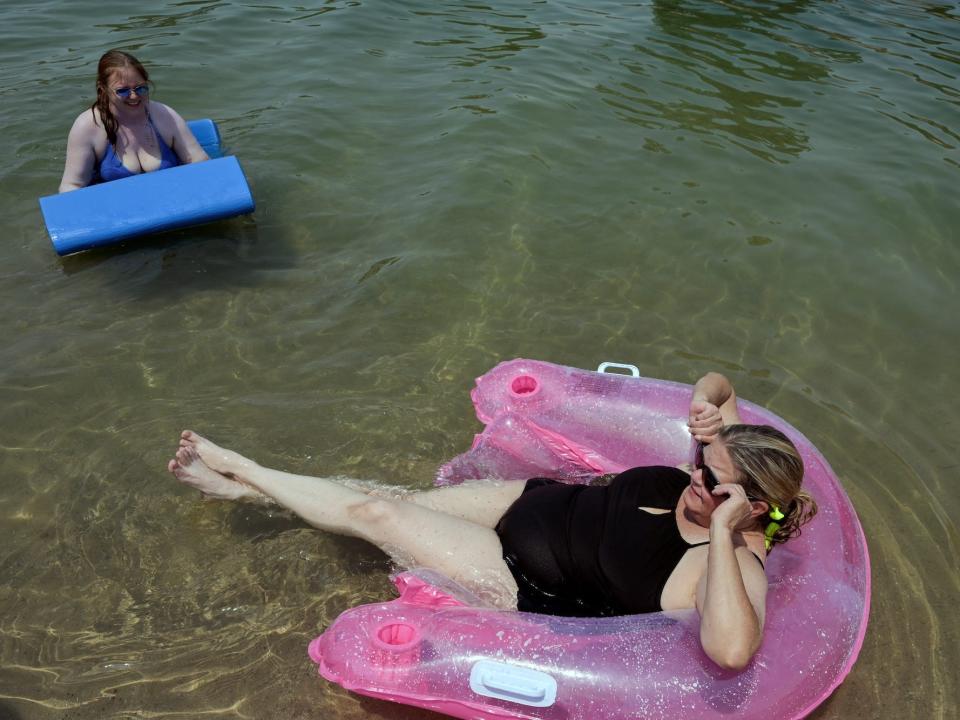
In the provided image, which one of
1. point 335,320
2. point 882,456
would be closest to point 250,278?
point 335,320

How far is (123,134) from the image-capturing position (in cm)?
518

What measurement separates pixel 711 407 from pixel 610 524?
1.76ft

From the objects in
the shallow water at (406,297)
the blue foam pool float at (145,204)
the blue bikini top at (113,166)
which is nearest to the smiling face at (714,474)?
the shallow water at (406,297)

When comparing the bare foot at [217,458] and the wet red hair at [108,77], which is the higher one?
the wet red hair at [108,77]

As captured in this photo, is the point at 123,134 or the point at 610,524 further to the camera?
the point at 123,134

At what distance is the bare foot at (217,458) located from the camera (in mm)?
3463

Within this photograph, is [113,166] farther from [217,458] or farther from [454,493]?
[454,493]

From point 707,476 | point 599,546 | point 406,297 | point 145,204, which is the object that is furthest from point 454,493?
point 145,204

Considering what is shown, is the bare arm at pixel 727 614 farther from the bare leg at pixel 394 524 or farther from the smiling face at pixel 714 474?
the bare leg at pixel 394 524

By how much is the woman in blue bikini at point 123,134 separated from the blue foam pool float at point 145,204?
Answer: 1.20 ft

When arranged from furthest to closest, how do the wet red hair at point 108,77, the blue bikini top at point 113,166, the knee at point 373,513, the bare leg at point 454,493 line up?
the blue bikini top at point 113,166 < the wet red hair at point 108,77 < the bare leg at point 454,493 < the knee at point 373,513

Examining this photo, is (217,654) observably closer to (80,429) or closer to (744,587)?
(80,429)

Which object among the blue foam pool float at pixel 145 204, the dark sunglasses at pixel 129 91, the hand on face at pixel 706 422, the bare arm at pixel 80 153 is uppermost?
the dark sunglasses at pixel 129 91

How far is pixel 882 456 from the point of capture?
4.07 metres
